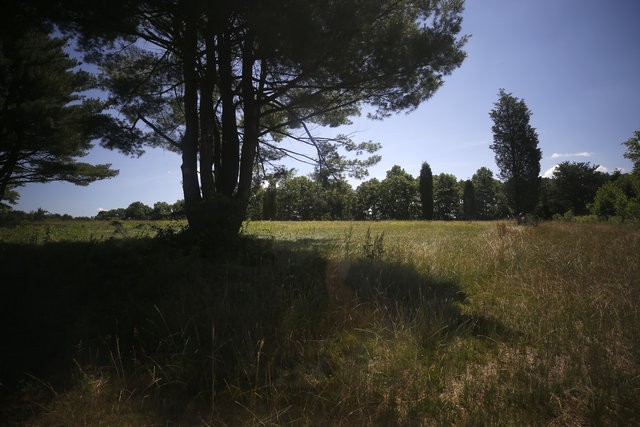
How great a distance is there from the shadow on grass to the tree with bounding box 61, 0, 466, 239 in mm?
2123

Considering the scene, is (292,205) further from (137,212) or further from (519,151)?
(519,151)

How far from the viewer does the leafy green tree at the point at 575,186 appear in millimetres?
46938

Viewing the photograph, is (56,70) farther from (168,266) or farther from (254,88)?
(168,266)

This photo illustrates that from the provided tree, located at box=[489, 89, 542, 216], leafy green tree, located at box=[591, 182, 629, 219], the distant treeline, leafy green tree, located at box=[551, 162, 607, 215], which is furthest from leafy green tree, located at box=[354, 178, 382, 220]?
leafy green tree, located at box=[591, 182, 629, 219]

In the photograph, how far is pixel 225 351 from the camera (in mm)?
2928

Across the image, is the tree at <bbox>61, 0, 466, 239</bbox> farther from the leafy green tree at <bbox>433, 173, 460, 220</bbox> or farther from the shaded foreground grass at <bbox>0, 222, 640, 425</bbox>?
the leafy green tree at <bbox>433, 173, 460, 220</bbox>

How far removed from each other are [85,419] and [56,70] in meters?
19.9

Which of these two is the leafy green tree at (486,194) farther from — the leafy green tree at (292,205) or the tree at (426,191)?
the leafy green tree at (292,205)

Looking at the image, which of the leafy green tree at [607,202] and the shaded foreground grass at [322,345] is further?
the leafy green tree at [607,202]

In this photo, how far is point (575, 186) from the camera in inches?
1896

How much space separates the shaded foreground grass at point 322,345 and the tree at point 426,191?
115 ft

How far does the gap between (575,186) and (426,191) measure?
93.6 feet

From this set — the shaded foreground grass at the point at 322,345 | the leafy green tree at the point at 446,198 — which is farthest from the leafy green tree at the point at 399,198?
the shaded foreground grass at the point at 322,345

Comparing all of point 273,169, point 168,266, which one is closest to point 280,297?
point 168,266
